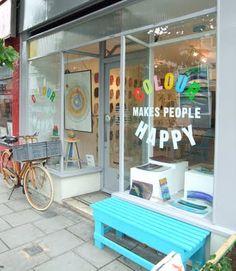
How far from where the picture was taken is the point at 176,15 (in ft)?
10.4

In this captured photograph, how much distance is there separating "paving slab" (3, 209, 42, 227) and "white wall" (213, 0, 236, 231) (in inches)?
105

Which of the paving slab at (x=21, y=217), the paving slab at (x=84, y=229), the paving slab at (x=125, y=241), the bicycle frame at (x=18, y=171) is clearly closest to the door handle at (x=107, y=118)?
the bicycle frame at (x=18, y=171)

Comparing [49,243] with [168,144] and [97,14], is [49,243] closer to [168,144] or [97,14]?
[168,144]

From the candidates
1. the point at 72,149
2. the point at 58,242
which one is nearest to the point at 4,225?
the point at 58,242

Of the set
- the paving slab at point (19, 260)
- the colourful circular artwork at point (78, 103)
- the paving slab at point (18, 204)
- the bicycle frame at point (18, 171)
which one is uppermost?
the colourful circular artwork at point (78, 103)

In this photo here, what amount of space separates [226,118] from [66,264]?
215cm

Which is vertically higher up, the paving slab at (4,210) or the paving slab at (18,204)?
the paving slab at (18,204)

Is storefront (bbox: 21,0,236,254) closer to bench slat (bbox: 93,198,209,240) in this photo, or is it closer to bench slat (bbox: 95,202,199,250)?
bench slat (bbox: 93,198,209,240)

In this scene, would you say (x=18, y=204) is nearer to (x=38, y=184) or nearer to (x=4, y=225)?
(x=38, y=184)

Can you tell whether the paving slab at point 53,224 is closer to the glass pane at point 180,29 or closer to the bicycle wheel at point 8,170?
the bicycle wheel at point 8,170

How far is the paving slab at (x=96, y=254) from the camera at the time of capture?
310 centimetres

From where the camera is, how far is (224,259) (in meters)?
2.11

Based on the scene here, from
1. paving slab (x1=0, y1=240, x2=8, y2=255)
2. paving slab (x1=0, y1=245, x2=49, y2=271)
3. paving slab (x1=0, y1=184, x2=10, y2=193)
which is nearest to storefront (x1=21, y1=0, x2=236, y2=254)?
paving slab (x1=0, y1=245, x2=49, y2=271)

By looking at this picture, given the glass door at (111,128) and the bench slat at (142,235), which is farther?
the glass door at (111,128)
